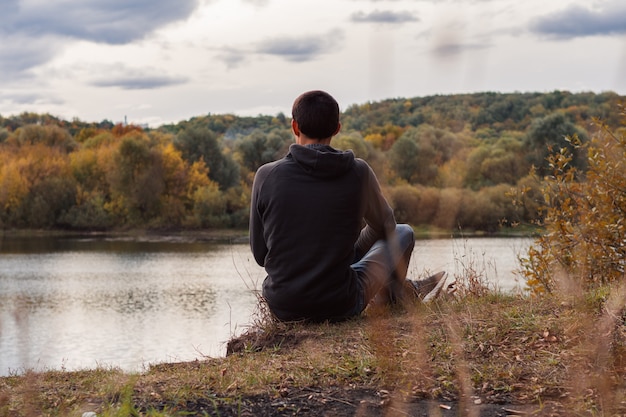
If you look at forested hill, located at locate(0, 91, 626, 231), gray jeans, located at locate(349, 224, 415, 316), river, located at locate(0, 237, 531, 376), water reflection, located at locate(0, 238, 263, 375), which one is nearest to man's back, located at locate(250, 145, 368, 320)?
gray jeans, located at locate(349, 224, 415, 316)

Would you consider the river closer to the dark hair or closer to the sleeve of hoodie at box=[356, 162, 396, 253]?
the sleeve of hoodie at box=[356, 162, 396, 253]

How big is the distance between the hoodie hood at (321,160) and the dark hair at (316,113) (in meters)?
0.11

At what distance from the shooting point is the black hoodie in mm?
4801

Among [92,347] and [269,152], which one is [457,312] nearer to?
[92,347]

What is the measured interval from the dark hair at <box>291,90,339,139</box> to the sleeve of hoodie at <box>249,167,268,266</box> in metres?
0.40

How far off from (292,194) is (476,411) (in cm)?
197

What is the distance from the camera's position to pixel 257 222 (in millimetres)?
5023

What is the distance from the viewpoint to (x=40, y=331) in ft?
67.9

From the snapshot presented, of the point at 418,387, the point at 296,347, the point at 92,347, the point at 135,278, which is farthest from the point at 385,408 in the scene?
the point at 135,278

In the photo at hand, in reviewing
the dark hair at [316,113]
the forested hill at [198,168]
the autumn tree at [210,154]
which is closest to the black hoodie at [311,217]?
the dark hair at [316,113]

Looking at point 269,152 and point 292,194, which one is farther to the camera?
point 269,152

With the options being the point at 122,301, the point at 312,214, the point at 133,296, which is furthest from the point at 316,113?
the point at 133,296

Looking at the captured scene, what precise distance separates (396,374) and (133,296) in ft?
84.9

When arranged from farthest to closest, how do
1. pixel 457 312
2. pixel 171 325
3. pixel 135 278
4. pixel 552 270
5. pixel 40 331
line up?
→ pixel 135 278 → pixel 171 325 → pixel 40 331 → pixel 552 270 → pixel 457 312
